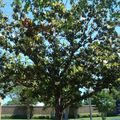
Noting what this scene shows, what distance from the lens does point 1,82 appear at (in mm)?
18875

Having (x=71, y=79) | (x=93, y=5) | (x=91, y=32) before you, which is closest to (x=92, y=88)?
(x=71, y=79)

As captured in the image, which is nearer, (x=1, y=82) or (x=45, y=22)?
(x=45, y=22)

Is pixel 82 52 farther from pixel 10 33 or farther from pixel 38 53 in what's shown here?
pixel 10 33

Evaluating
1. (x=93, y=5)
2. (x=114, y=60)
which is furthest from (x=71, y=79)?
(x=93, y=5)

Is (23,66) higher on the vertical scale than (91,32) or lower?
lower

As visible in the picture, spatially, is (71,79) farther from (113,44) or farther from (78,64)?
(113,44)

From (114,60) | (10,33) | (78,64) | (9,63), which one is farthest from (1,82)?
(114,60)

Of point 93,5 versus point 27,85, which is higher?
point 93,5

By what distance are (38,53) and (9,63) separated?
1493 mm

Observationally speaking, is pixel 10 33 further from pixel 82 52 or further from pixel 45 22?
pixel 82 52

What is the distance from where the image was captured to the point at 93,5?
17.5m

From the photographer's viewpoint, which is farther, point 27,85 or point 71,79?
point 27,85

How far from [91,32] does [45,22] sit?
2101 mm

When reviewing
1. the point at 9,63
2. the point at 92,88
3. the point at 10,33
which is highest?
the point at 10,33
